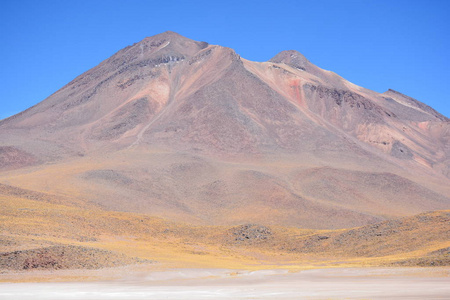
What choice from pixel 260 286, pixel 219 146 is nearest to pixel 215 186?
pixel 219 146

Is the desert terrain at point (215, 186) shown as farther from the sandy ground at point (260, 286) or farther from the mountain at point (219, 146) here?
the mountain at point (219, 146)

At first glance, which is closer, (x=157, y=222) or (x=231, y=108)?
(x=157, y=222)

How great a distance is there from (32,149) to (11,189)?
5578cm

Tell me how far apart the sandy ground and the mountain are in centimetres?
4951

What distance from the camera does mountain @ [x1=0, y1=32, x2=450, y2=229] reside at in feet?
287

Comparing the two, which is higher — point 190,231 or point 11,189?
point 11,189

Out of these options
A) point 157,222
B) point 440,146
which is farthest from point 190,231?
point 440,146

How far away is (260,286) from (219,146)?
101m

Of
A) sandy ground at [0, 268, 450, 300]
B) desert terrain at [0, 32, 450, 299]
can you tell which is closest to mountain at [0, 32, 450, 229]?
desert terrain at [0, 32, 450, 299]

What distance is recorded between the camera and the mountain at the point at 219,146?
287 feet

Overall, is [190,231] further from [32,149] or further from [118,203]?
[32,149]

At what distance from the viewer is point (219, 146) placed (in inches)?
4808

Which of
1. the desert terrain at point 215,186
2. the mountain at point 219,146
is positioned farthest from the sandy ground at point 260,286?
the mountain at point 219,146

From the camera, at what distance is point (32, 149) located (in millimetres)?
115875
